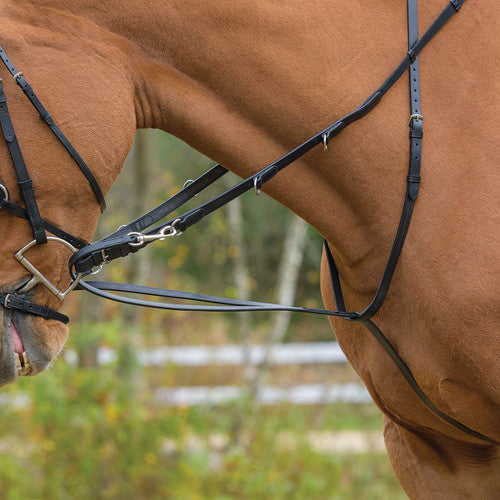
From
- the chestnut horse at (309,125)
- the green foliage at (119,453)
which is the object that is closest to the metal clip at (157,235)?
the chestnut horse at (309,125)

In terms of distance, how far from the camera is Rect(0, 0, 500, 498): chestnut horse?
6.93ft

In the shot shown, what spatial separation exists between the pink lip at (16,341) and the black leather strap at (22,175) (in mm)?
274

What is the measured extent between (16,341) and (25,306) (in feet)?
0.35

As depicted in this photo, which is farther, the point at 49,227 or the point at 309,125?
the point at 309,125

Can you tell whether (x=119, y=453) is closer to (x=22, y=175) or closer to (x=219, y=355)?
(x=219, y=355)

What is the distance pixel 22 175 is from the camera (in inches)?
81.4

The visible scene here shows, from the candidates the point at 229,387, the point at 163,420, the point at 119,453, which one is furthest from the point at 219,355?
the point at 119,453

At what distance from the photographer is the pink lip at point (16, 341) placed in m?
2.15

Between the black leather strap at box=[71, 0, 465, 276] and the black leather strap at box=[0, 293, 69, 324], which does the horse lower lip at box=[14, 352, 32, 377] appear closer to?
the black leather strap at box=[0, 293, 69, 324]

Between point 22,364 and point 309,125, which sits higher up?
point 309,125

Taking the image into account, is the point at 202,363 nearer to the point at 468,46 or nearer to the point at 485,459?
the point at 485,459

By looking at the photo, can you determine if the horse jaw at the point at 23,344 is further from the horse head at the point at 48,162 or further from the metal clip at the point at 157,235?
the metal clip at the point at 157,235

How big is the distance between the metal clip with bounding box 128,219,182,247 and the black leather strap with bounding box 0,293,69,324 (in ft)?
1.06

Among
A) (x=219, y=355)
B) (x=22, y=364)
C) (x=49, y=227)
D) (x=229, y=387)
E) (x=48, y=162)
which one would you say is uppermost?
(x=219, y=355)
